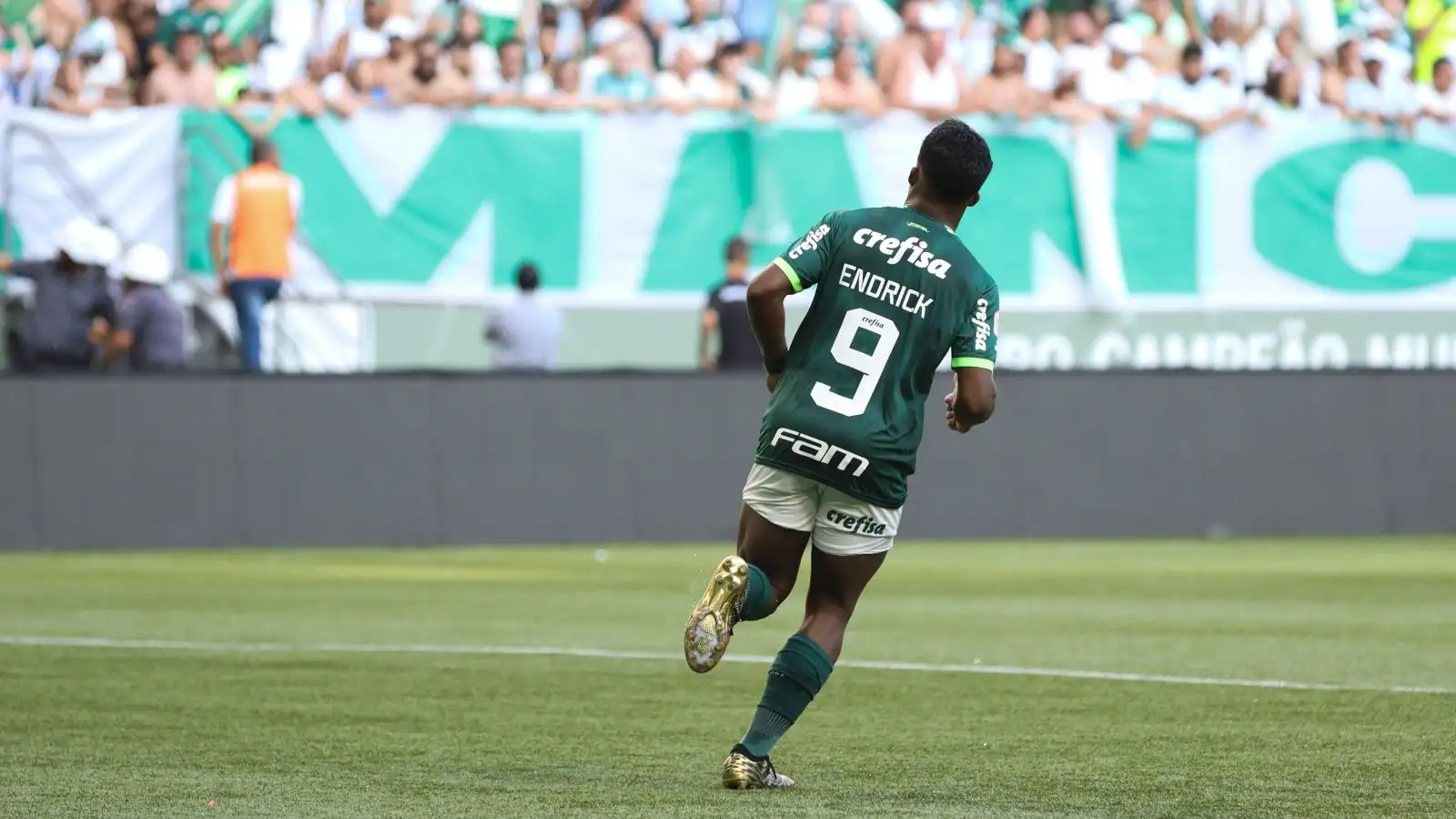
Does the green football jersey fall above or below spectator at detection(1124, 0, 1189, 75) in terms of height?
above

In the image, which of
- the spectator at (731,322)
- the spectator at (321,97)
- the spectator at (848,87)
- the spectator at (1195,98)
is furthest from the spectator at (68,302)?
the spectator at (1195,98)

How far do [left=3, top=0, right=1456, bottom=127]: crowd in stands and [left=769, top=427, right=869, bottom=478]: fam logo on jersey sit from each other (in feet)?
45.7

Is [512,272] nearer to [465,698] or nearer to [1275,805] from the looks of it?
[465,698]

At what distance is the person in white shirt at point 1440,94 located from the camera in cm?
2266

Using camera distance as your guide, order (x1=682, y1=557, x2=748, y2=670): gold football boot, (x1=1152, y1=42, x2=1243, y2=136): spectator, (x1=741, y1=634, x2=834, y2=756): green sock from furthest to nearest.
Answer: (x1=1152, y1=42, x2=1243, y2=136): spectator < (x1=741, y1=634, x2=834, y2=756): green sock < (x1=682, y1=557, x2=748, y2=670): gold football boot

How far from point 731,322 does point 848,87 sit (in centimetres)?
281

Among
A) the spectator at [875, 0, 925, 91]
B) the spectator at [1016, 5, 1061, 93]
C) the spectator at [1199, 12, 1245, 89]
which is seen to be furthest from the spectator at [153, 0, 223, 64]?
the spectator at [1199, 12, 1245, 89]

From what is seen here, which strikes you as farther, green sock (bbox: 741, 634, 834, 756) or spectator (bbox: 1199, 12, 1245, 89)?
spectator (bbox: 1199, 12, 1245, 89)

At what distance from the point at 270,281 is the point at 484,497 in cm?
250

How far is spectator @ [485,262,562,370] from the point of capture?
20.0 meters

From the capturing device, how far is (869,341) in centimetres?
689

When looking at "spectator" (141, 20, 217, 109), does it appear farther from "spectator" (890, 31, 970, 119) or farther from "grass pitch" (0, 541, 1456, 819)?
"spectator" (890, 31, 970, 119)

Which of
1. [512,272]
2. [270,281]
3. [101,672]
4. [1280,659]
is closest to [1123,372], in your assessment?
[512,272]

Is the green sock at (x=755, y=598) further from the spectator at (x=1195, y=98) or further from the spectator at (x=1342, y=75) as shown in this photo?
the spectator at (x=1342, y=75)
